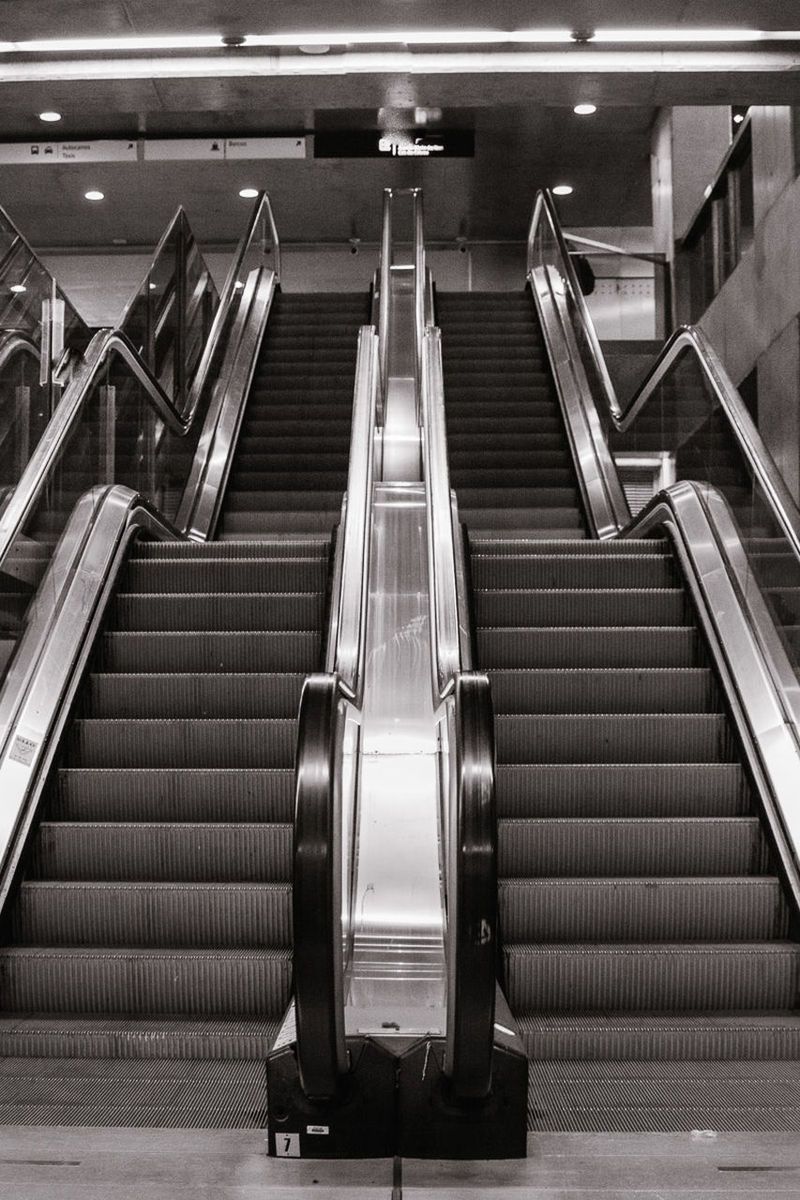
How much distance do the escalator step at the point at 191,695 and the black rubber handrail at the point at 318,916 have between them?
2093 mm

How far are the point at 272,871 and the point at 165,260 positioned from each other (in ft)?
19.0

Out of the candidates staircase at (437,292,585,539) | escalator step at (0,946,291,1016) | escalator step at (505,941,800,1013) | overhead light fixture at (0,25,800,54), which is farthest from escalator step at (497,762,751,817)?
overhead light fixture at (0,25,800,54)

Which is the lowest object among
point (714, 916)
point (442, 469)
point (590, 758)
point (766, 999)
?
point (766, 999)

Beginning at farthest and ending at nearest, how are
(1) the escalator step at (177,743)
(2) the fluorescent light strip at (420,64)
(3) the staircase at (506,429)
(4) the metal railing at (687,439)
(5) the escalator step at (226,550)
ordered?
(3) the staircase at (506,429) → (2) the fluorescent light strip at (420,64) → (5) the escalator step at (226,550) → (4) the metal railing at (687,439) → (1) the escalator step at (177,743)

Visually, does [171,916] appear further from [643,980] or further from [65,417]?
[65,417]

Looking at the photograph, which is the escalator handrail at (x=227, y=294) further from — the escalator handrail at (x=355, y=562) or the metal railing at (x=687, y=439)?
the metal railing at (x=687, y=439)

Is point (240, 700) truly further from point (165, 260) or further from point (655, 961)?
point (165, 260)

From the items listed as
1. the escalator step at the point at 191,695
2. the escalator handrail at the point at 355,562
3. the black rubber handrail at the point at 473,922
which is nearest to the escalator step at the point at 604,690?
the escalator handrail at the point at 355,562

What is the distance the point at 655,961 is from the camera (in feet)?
11.5

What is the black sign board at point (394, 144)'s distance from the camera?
1277 centimetres

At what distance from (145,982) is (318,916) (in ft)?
4.29

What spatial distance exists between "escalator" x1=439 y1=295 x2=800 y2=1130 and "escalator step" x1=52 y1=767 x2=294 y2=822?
784mm

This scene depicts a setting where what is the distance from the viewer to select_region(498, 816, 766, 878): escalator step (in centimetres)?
394

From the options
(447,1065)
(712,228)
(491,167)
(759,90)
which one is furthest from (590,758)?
(491,167)
